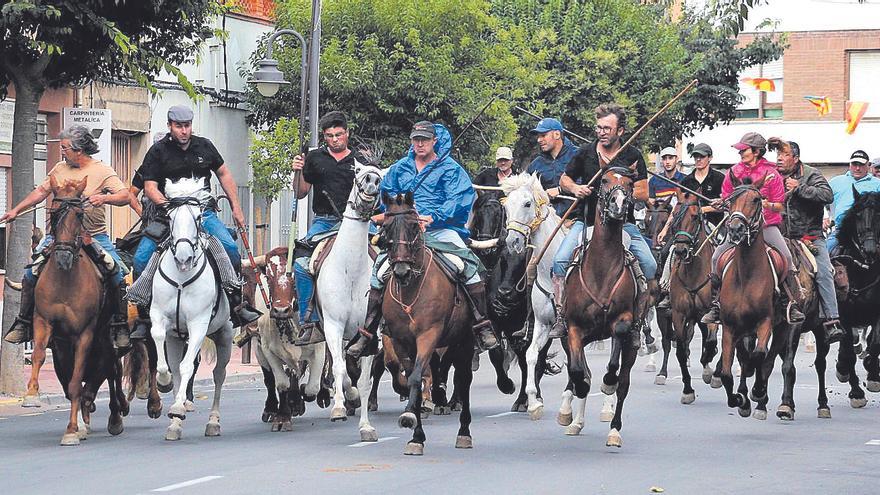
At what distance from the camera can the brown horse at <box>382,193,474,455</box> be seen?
43.9 feet

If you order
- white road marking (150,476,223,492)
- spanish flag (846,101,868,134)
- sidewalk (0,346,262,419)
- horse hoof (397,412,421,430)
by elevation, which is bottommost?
sidewalk (0,346,262,419)

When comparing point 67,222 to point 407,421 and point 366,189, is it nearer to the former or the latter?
point 366,189

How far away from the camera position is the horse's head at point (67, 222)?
14492 millimetres

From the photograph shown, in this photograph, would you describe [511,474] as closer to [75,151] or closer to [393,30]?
[75,151]

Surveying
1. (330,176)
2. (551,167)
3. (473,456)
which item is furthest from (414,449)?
(551,167)

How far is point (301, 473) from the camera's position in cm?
1229

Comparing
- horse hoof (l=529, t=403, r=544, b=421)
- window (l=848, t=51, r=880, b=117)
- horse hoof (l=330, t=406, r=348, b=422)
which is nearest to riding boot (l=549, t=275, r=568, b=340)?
horse hoof (l=529, t=403, r=544, b=421)

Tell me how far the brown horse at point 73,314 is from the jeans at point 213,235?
524mm

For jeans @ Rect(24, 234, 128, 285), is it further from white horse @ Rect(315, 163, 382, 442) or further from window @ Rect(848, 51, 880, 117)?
window @ Rect(848, 51, 880, 117)

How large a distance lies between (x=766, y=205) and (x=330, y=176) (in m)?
4.23

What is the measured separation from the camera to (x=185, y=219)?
14672 millimetres

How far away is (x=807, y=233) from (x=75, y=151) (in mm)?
7666

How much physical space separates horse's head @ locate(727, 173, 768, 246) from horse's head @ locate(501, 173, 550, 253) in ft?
6.06

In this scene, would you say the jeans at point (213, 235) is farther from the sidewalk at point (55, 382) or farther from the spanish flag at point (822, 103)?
the spanish flag at point (822, 103)
